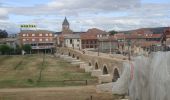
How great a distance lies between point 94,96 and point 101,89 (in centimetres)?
277

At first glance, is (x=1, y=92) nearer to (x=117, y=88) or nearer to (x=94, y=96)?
(x=94, y=96)

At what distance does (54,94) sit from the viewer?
41.0 metres

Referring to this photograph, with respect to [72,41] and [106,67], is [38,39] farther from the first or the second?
[106,67]

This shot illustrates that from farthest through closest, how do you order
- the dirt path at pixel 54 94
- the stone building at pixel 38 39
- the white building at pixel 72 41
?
1. the stone building at pixel 38 39
2. the white building at pixel 72 41
3. the dirt path at pixel 54 94

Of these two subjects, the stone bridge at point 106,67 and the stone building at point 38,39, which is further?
the stone building at point 38,39

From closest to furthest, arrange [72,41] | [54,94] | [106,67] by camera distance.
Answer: [54,94], [106,67], [72,41]

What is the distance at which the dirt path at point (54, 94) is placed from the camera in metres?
38.7

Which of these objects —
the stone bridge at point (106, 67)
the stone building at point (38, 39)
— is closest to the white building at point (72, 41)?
the stone building at point (38, 39)

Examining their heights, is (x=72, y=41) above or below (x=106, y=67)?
above

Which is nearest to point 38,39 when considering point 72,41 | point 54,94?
point 72,41

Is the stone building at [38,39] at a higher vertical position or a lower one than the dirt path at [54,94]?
higher

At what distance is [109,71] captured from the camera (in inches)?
2108

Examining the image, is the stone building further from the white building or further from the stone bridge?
the stone bridge

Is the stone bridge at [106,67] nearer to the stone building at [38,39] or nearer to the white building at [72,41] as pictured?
the white building at [72,41]
